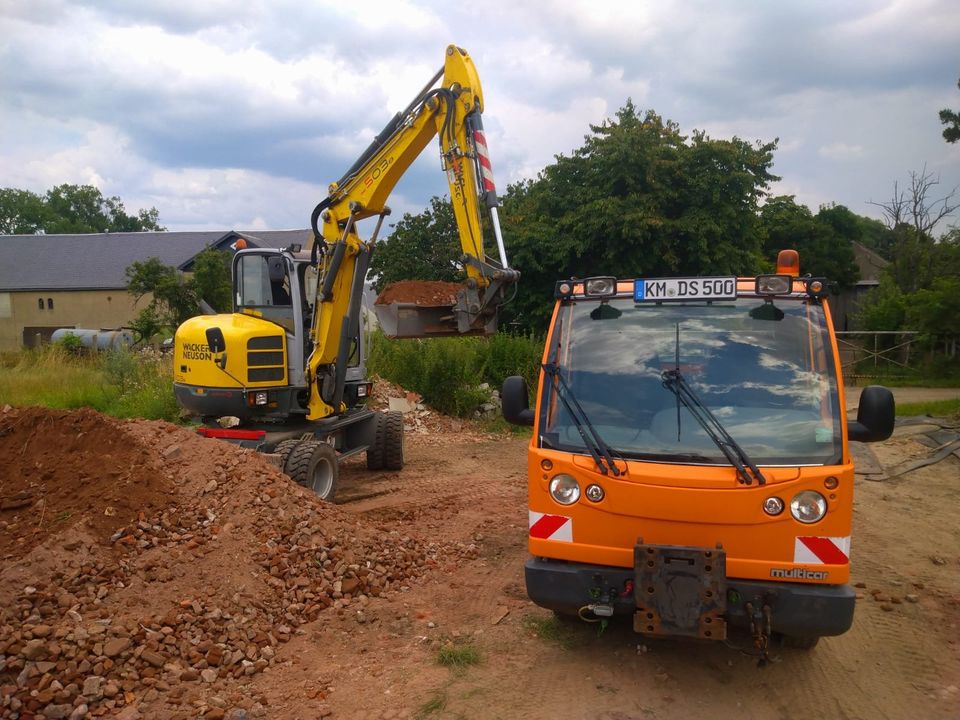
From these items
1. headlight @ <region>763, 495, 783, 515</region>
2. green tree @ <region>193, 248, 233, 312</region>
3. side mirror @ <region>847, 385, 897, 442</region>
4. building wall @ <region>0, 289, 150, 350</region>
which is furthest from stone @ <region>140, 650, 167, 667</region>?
building wall @ <region>0, 289, 150, 350</region>

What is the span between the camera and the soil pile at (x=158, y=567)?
422cm

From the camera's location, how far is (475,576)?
6.20 meters

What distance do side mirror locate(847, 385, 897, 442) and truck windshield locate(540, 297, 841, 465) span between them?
0.18m

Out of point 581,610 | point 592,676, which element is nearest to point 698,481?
point 581,610

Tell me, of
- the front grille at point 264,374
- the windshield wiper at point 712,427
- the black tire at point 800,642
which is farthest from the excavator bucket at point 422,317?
the black tire at point 800,642

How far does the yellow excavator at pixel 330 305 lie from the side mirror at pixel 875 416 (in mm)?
4542

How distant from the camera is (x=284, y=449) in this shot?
825 centimetres

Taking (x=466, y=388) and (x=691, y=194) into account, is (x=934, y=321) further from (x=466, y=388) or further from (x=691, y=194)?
(x=466, y=388)

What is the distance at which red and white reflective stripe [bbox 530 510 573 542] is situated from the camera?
435 centimetres

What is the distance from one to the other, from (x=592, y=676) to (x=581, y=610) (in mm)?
472

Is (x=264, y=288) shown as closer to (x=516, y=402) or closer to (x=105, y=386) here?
(x=516, y=402)

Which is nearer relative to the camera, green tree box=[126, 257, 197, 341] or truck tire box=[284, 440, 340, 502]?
truck tire box=[284, 440, 340, 502]

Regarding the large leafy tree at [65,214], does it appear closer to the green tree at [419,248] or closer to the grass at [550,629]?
the green tree at [419,248]

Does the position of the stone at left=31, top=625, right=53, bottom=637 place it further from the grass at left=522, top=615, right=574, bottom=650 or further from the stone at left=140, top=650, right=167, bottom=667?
the grass at left=522, top=615, right=574, bottom=650
